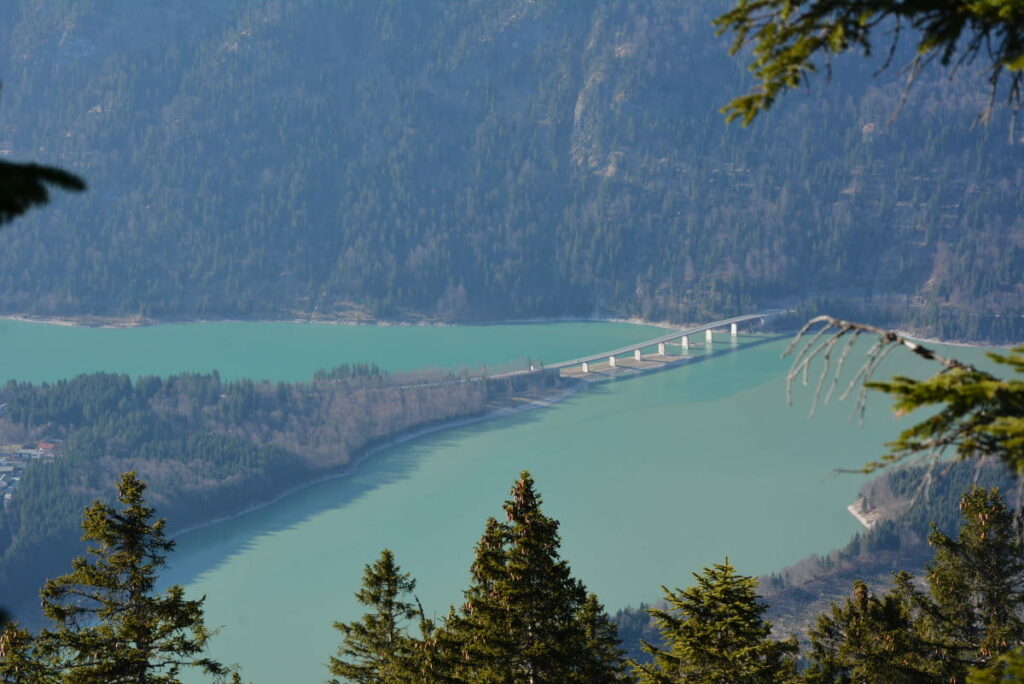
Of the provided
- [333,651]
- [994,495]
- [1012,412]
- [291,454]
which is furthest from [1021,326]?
[1012,412]

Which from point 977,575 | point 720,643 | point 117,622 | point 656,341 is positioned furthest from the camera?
point 656,341

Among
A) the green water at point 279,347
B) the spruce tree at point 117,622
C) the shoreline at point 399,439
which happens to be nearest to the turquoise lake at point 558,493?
the green water at point 279,347

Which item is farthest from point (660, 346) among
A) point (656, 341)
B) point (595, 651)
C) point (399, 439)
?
point (595, 651)

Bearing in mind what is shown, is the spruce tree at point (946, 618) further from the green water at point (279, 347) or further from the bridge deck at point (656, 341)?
the green water at point (279, 347)

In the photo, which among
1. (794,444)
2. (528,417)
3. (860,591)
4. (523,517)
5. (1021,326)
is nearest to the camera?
(523,517)

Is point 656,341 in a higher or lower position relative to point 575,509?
higher

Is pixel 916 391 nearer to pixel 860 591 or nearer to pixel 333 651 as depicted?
pixel 860 591

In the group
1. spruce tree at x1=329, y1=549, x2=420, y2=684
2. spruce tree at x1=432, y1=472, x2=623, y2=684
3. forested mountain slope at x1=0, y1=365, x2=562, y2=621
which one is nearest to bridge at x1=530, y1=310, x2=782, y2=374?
forested mountain slope at x1=0, y1=365, x2=562, y2=621

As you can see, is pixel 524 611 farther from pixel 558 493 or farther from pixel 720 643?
pixel 558 493
